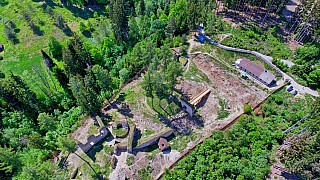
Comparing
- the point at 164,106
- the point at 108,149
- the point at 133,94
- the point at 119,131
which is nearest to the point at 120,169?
the point at 108,149

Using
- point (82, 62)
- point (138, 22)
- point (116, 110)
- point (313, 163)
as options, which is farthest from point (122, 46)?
point (313, 163)

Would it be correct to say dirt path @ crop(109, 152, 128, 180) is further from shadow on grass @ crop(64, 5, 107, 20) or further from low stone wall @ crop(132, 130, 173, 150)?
shadow on grass @ crop(64, 5, 107, 20)

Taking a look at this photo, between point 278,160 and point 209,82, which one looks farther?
point 209,82

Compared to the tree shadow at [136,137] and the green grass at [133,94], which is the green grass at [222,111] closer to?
the tree shadow at [136,137]

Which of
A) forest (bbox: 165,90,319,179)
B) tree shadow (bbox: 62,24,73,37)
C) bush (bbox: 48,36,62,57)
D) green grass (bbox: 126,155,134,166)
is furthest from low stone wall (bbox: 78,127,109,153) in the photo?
tree shadow (bbox: 62,24,73,37)

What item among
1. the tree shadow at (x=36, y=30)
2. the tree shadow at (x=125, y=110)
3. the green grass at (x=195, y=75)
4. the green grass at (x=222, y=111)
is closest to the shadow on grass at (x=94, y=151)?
the tree shadow at (x=125, y=110)

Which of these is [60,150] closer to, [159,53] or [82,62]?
[82,62]
